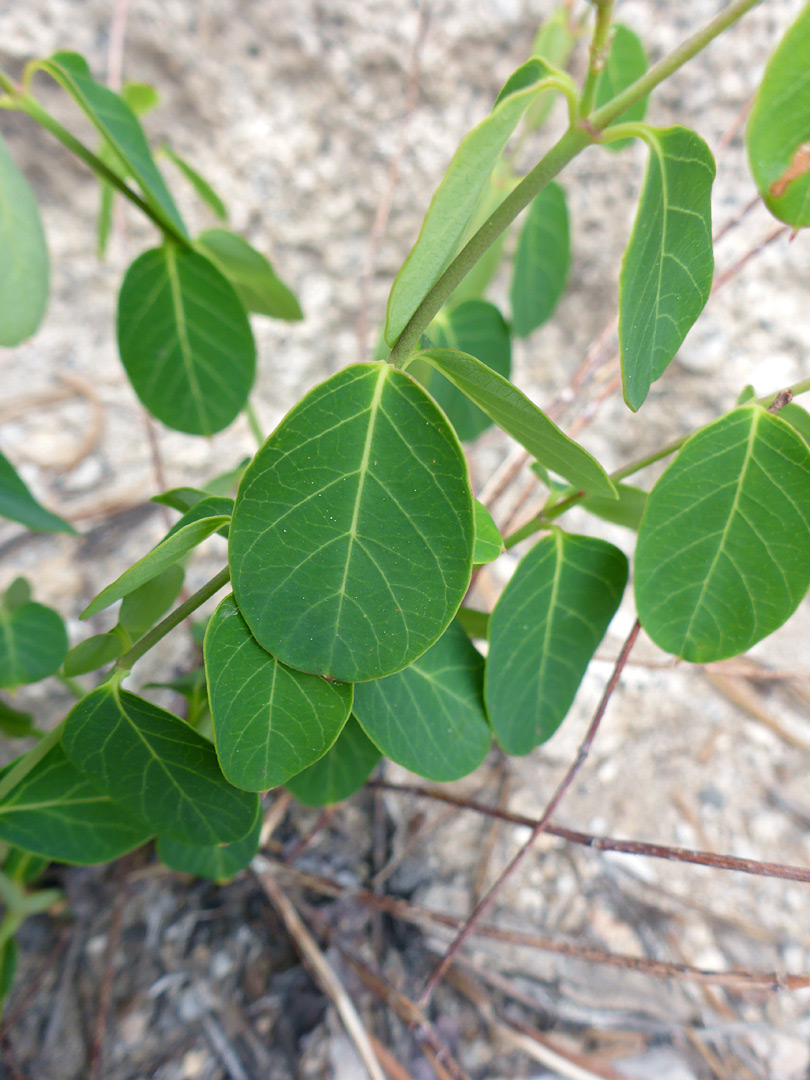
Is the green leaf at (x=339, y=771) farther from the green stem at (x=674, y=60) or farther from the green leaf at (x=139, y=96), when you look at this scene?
the green leaf at (x=139, y=96)

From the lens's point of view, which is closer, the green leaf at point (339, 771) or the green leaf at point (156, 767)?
the green leaf at point (156, 767)

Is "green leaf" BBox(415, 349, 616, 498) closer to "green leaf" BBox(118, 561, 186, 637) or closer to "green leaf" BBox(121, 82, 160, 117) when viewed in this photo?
"green leaf" BBox(118, 561, 186, 637)

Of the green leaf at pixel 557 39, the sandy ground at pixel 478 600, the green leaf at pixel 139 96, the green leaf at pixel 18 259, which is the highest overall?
the green leaf at pixel 139 96

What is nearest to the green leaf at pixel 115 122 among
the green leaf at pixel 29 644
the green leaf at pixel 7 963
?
the green leaf at pixel 29 644

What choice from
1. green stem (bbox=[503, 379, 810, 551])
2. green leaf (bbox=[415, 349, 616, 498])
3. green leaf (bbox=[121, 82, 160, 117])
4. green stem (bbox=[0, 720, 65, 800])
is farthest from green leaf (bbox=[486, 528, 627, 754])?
green leaf (bbox=[121, 82, 160, 117])

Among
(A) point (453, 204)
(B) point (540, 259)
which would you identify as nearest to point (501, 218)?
(A) point (453, 204)

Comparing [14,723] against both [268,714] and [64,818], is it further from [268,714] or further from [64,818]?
[268,714]

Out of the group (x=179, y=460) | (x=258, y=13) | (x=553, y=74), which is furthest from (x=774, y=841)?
(x=258, y=13)
